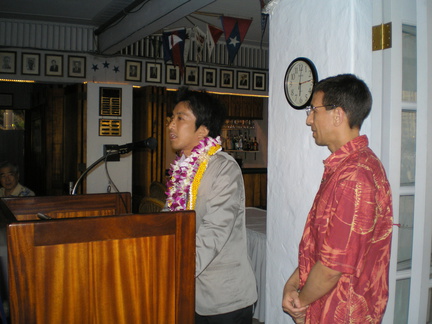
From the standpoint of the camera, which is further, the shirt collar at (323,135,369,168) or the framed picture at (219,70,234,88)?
the framed picture at (219,70,234,88)

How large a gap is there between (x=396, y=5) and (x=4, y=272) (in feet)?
6.34

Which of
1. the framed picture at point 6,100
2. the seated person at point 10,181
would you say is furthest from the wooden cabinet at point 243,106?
the seated person at point 10,181

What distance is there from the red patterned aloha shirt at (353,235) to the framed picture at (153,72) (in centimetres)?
640

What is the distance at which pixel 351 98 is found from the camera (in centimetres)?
144

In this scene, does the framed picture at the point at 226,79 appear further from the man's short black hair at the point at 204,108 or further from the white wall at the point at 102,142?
the man's short black hair at the point at 204,108

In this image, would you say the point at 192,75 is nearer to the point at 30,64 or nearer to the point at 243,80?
the point at 243,80

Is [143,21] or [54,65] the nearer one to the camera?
[143,21]

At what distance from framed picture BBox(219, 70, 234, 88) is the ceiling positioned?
1.30m

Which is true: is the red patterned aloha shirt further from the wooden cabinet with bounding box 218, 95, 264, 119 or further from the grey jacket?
the wooden cabinet with bounding box 218, 95, 264, 119

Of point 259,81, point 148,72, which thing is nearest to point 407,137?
point 148,72

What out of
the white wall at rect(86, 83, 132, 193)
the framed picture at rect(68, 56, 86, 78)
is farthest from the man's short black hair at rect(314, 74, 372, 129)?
→ the framed picture at rect(68, 56, 86, 78)

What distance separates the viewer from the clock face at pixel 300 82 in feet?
6.89

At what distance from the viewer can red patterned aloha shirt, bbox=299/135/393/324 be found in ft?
4.24

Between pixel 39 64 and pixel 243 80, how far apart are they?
12.6 ft
